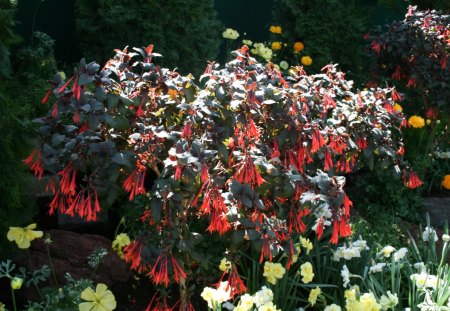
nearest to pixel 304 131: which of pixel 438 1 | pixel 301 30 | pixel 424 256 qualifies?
pixel 424 256

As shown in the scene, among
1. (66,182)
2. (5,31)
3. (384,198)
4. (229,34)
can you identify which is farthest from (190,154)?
(229,34)

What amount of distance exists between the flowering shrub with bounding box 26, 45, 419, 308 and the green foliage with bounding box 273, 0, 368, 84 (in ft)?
10.2

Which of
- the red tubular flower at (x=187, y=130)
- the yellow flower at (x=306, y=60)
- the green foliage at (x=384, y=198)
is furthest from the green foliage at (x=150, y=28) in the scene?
the red tubular flower at (x=187, y=130)

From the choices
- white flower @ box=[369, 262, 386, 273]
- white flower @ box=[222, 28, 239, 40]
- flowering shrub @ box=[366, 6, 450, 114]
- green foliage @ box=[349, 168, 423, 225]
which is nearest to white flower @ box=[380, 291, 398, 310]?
white flower @ box=[369, 262, 386, 273]

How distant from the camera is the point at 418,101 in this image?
5.30 meters

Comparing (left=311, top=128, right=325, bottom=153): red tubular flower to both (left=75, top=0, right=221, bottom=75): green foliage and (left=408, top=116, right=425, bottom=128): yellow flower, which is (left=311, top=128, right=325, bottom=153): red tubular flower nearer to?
(left=75, top=0, right=221, bottom=75): green foliage

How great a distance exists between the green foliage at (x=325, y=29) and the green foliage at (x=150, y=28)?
138cm

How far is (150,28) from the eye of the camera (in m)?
4.59

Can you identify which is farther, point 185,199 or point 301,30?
point 301,30

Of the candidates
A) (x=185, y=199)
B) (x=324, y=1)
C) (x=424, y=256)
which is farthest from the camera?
(x=324, y=1)

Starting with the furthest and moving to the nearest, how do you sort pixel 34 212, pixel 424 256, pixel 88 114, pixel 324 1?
pixel 324 1 < pixel 424 256 < pixel 34 212 < pixel 88 114

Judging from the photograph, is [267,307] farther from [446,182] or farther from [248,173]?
[446,182]

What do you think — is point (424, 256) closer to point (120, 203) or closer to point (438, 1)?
point (120, 203)

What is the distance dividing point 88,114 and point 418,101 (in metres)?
3.40
